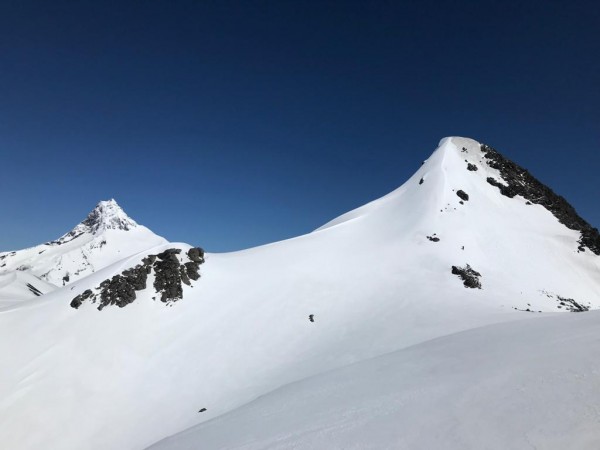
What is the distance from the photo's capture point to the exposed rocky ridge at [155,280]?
96.0 feet

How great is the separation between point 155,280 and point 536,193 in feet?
167

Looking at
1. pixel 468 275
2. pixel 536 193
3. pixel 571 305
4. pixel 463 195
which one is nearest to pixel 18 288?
pixel 468 275

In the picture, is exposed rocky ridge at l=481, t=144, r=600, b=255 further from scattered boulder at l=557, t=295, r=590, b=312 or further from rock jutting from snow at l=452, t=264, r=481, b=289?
rock jutting from snow at l=452, t=264, r=481, b=289

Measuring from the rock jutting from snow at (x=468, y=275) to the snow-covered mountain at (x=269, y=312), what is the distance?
0.17 metres

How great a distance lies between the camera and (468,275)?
2991cm

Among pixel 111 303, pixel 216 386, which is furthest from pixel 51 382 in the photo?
pixel 216 386

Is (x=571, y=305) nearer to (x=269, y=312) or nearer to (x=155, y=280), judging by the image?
(x=269, y=312)

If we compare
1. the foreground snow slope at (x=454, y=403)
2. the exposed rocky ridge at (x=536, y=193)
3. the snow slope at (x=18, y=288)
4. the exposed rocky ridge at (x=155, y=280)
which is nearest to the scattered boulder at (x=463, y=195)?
the exposed rocky ridge at (x=536, y=193)

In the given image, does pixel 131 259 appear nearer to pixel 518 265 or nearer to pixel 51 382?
pixel 51 382

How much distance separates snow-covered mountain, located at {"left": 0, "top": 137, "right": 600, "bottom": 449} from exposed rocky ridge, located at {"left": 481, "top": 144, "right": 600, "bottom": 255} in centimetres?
47

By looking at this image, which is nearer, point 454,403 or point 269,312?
point 454,403

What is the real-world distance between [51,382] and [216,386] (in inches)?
480

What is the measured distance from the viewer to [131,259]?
108 ft

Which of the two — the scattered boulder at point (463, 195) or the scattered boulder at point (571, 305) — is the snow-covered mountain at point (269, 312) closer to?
the scattered boulder at point (463, 195)
